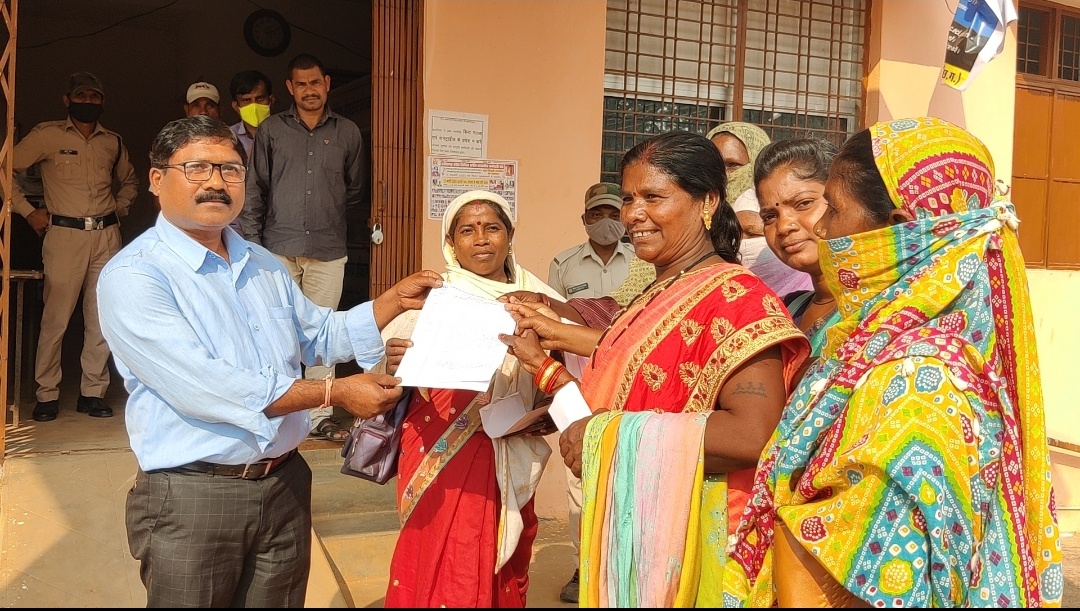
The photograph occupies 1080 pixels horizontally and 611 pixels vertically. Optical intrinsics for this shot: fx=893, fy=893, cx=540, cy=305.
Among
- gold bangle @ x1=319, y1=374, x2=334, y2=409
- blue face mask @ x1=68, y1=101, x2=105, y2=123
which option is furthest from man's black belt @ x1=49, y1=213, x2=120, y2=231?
gold bangle @ x1=319, y1=374, x2=334, y2=409

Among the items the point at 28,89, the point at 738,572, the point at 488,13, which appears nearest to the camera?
the point at 738,572

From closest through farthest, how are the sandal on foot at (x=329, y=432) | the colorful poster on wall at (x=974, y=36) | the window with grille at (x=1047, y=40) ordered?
the sandal on foot at (x=329, y=432), the colorful poster on wall at (x=974, y=36), the window with grille at (x=1047, y=40)

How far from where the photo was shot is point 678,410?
2221mm

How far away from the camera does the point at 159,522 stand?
2.48 m

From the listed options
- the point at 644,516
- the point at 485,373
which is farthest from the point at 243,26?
the point at 644,516

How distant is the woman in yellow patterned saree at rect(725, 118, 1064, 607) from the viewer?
63.8 inches

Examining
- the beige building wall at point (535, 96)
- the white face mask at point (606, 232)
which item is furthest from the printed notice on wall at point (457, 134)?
the white face mask at point (606, 232)

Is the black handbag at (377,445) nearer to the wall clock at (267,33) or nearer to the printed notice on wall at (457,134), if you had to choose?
the printed notice on wall at (457,134)

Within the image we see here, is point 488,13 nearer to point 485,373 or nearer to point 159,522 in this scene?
point 485,373

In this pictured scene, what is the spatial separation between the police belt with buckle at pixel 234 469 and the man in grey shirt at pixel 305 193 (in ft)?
9.79

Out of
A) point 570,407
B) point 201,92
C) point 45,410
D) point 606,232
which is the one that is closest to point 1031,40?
point 606,232

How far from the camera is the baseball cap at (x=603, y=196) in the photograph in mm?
5328

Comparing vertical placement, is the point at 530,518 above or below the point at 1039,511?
below

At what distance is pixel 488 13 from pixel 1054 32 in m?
Answer: 5.08
